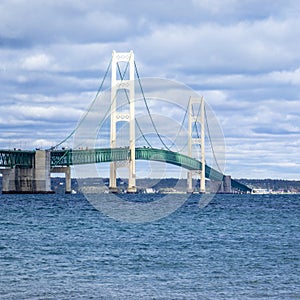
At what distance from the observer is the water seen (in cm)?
1809

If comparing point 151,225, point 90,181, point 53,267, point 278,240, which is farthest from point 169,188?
point 53,267

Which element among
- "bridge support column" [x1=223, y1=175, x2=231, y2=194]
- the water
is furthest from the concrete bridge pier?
the water

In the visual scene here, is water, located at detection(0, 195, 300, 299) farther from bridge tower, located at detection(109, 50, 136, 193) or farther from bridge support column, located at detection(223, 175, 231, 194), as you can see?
bridge support column, located at detection(223, 175, 231, 194)

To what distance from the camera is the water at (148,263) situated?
18.1 m

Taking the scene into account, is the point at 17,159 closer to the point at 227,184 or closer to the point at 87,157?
the point at 87,157

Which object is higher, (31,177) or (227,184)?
(227,184)

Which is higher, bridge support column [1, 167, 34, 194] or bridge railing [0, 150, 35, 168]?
bridge railing [0, 150, 35, 168]

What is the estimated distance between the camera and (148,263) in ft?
74.6

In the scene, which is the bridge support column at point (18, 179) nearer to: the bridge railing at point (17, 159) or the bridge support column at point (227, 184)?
the bridge railing at point (17, 159)

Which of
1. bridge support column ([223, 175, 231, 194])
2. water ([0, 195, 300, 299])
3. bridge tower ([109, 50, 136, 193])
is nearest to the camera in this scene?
water ([0, 195, 300, 299])

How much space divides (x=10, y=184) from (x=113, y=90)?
679 inches

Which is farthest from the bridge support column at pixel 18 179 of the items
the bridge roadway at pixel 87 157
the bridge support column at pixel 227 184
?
the bridge support column at pixel 227 184

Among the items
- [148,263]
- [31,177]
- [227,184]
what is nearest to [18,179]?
[31,177]

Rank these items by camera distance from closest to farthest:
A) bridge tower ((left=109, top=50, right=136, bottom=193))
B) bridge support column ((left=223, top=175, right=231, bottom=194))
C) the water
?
the water
bridge tower ((left=109, top=50, right=136, bottom=193))
bridge support column ((left=223, top=175, right=231, bottom=194))
